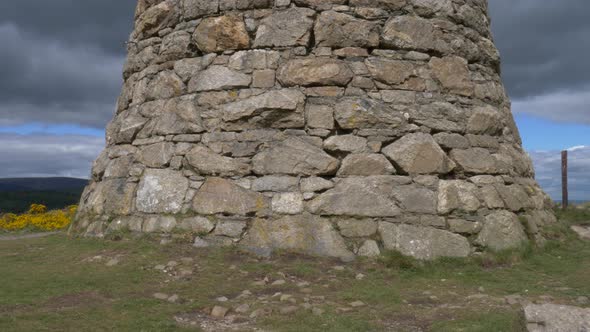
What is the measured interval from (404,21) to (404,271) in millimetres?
3124

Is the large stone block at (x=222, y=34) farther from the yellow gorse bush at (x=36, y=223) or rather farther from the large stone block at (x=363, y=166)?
the yellow gorse bush at (x=36, y=223)

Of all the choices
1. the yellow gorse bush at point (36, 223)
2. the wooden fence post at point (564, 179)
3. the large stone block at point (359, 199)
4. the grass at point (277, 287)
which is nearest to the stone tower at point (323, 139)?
the large stone block at point (359, 199)

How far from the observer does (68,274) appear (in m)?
5.61

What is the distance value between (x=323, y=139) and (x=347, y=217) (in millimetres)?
975

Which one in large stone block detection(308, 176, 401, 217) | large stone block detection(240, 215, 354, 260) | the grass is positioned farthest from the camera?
large stone block detection(308, 176, 401, 217)

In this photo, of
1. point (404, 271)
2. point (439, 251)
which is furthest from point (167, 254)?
point (439, 251)

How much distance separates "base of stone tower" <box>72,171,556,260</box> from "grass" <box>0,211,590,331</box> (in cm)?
21

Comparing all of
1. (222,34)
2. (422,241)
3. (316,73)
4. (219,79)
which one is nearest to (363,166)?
(422,241)

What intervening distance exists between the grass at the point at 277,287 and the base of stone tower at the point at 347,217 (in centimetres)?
21

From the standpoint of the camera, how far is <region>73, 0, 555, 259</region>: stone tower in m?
6.37

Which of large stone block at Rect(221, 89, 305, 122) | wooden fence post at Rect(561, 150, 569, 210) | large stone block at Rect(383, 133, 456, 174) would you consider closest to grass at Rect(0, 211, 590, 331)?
large stone block at Rect(383, 133, 456, 174)

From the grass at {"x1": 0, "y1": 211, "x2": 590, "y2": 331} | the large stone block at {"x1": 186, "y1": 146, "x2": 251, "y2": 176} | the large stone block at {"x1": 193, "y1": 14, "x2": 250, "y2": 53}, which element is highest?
the large stone block at {"x1": 193, "y1": 14, "x2": 250, "y2": 53}

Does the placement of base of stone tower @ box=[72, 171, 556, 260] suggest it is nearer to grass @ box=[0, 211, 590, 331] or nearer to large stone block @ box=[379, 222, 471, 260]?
large stone block @ box=[379, 222, 471, 260]

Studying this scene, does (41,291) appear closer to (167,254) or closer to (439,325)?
(167,254)
